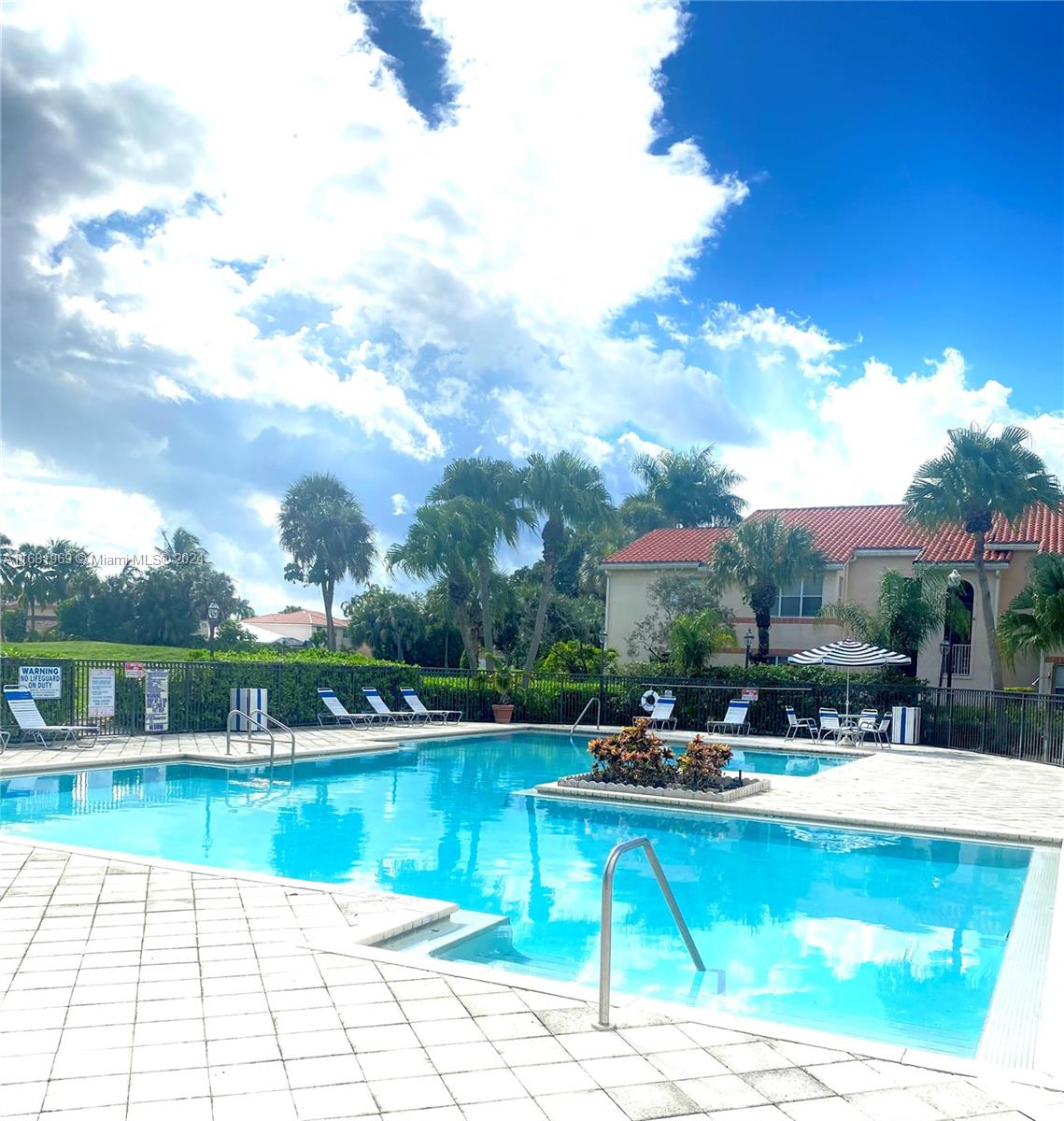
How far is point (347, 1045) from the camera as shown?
4266 millimetres

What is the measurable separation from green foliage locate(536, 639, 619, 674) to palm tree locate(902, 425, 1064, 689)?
10248 millimetres

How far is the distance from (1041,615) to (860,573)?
12.1 metres

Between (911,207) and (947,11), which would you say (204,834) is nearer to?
(947,11)

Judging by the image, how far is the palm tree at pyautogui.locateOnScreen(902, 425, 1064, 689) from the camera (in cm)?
2600

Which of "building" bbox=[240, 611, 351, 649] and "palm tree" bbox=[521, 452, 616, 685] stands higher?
"palm tree" bbox=[521, 452, 616, 685]

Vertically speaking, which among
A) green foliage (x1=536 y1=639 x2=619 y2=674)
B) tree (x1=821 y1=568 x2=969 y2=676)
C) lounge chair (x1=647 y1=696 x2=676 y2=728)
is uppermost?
tree (x1=821 y1=568 x2=969 y2=676)

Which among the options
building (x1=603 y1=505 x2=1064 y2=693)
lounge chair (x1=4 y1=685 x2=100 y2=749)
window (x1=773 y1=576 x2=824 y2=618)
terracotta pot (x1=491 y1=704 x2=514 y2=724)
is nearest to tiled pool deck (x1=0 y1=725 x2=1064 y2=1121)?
lounge chair (x1=4 y1=685 x2=100 y2=749)

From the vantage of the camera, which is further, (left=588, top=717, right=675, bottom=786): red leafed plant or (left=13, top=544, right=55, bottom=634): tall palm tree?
(left=13, top=544, right=55, bottom=634): tall palm tree

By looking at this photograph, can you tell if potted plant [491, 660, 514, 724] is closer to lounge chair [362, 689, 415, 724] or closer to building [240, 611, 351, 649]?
lounge chair [362, 689, 415, 724]

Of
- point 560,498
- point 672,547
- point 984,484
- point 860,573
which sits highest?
point 560,498

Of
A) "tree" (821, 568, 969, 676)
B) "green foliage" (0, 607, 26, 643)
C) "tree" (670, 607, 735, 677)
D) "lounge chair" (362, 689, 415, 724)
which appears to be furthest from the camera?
"green foliage" (0, 607, 26, 643)

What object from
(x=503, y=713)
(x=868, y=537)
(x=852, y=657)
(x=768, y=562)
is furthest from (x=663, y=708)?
(x=868, y=537)

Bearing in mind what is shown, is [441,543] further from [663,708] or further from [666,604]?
[663,708]

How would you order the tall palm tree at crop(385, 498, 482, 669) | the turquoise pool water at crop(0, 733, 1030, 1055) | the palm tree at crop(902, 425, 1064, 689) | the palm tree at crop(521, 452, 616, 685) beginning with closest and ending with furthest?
the turquoise pool water at crop(0, 733, 1030, 1055)
the palm tree at crop(902, 425, 1064, 689)
the tall palm tree at crop(385, 498, 482, 669)
the palm tree at crop(521, 452, 616, 685)
